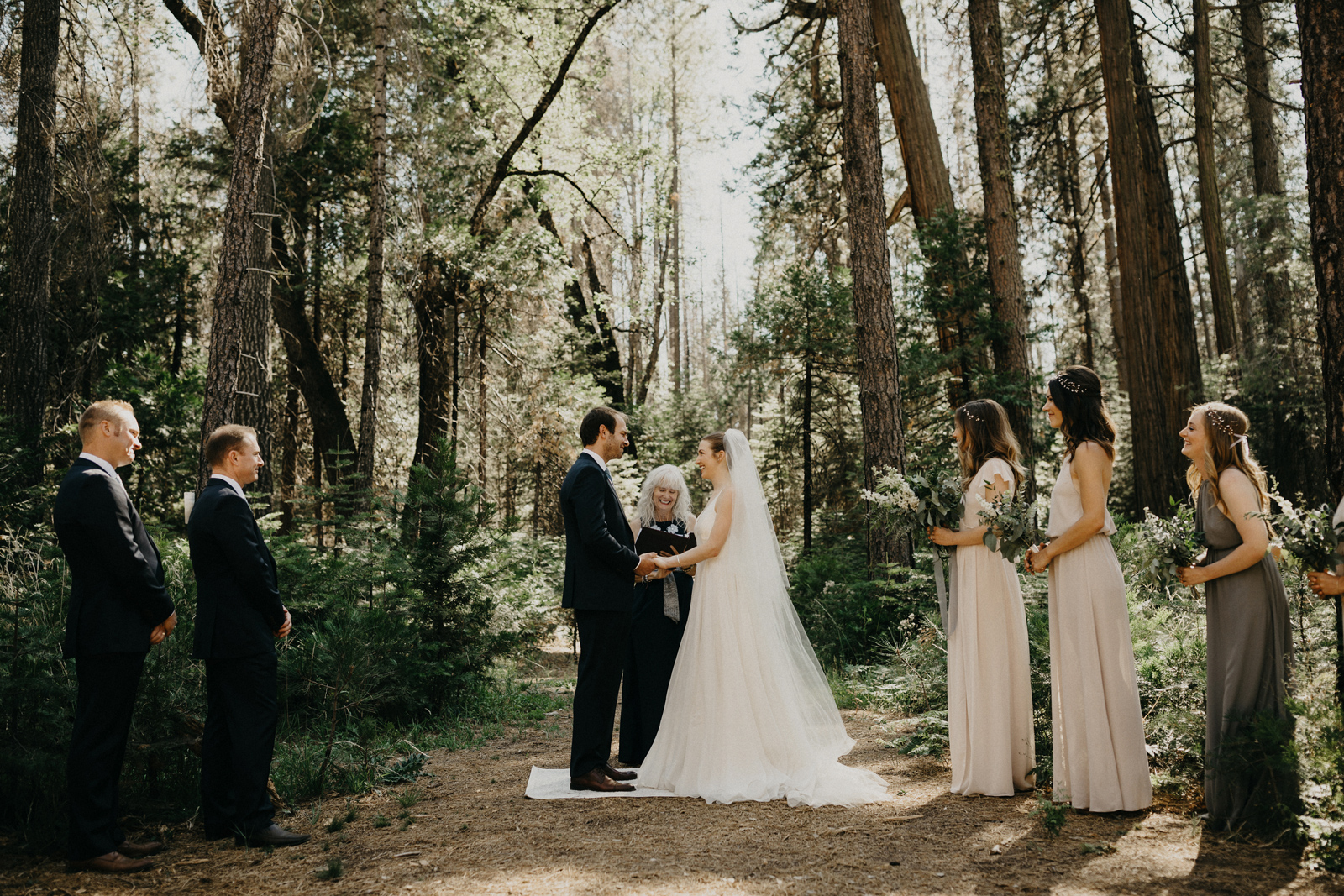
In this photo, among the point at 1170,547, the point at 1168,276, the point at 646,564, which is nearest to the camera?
the point at 1170,547

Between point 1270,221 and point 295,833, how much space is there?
63.0 ft

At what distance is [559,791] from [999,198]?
415 inches

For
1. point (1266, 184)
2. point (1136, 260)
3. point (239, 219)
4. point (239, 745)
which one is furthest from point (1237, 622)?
point (1266, 184)

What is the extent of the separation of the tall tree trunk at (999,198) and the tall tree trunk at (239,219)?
9.43 metres

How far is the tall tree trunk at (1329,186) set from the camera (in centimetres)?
429

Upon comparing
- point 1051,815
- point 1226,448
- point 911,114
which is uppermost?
point 911,114

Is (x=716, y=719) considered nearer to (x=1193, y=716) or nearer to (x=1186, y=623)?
(x=1193, y=716)

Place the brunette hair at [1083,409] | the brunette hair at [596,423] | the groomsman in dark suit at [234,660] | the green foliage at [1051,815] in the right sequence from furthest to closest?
1. the brunette hair at [596,423]
2. the brunette hair at [1083,409]
3. the groomsman in dark suit at [234,660]
4. the green foliage at [1051,815]

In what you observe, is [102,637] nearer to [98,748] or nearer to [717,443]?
[98,748]

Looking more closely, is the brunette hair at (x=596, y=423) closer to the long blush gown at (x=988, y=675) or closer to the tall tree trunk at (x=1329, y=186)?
the long blush gown at (x=988, y=675)

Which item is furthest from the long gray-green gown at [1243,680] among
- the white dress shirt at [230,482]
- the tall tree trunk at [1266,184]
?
the tall tree trunk at [1266,184]

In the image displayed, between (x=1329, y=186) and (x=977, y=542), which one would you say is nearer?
(x=1329, y=186)

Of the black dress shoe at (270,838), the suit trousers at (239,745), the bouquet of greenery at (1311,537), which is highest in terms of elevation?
the bouquet of greenery at (1311,537)

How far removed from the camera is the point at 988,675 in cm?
511
